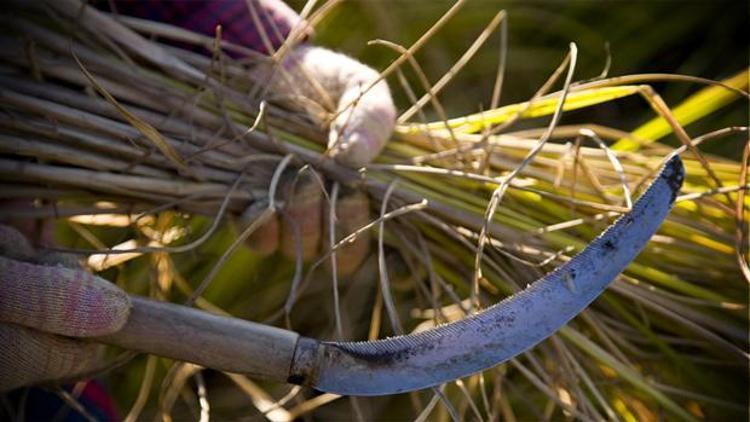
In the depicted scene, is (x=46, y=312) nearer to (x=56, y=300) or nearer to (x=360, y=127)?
(x=56, y=300)

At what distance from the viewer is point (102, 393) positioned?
46.6 inches

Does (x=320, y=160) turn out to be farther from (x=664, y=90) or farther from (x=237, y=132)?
(x=664, y=90)

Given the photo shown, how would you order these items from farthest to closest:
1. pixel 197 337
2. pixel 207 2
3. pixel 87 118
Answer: pixel 207 2, pixel 87 118, pixel 197 337

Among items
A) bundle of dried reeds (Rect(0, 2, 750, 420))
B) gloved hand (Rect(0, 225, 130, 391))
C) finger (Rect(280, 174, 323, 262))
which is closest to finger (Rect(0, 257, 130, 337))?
gloved hand (Rect(0, 225, 130, 391))

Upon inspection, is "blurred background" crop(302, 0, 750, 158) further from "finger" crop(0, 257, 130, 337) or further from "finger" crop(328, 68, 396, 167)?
"finger" crop(0, 257, 130, 337)

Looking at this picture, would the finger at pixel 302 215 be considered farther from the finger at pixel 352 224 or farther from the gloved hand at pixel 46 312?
the gloved hand at pixel 46 312

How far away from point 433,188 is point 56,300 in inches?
16.2

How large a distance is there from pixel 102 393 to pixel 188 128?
337mm

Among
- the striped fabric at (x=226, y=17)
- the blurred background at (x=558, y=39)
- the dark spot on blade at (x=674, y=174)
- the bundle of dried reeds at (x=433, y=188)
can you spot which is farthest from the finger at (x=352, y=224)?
the blurred background at (x=558, y=39)

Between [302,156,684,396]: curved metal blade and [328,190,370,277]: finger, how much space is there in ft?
0.77

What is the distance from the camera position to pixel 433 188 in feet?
3.59

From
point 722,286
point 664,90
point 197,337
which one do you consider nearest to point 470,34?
point 664,90

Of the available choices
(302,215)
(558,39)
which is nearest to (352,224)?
(302,215)

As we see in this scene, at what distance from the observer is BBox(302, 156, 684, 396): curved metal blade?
80 centimetres
